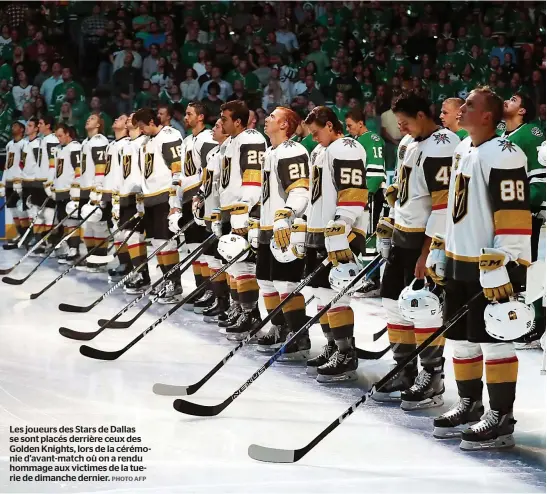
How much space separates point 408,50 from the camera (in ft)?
35.7

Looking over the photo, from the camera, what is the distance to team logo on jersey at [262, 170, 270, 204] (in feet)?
16.6

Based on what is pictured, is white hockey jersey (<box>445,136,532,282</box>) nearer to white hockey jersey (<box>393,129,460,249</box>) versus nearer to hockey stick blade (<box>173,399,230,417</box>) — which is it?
white hockey jersey (<box>393,129,460,249</box>)

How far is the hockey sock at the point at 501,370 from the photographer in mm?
3531

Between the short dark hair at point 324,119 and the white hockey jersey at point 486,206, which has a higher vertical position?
the short dark hair at point 324,119

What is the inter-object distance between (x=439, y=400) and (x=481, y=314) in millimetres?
769

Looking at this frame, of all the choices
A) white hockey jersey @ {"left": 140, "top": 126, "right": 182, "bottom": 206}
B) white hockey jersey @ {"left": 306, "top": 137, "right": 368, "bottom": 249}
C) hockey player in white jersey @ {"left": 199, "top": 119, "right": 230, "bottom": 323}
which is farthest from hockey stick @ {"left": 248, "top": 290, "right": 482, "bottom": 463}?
white hockey jersey @ {"left": 140, "top": 126, "right": 182, "bottom": 206}

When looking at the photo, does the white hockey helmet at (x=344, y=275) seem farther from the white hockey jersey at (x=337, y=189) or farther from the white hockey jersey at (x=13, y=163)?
the white hockey jersey at (x=13, y=163)

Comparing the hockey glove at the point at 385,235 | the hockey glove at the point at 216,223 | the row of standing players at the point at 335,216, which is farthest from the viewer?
the hockey glove at the point at 216,223

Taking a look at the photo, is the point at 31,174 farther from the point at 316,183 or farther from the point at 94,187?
the point at 316,183

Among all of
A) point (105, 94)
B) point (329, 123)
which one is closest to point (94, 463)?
point (329, 123)

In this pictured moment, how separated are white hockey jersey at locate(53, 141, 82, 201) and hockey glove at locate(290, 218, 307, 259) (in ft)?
14.6

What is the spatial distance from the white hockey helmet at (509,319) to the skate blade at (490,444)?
39 centimetres

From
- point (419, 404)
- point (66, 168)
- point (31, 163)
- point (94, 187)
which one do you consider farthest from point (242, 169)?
point (31, 163)

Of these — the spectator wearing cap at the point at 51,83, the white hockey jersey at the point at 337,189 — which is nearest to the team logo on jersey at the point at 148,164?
the white hockey jersey at the point at 337,189
